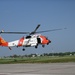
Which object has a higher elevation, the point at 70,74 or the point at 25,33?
the point at 25,33

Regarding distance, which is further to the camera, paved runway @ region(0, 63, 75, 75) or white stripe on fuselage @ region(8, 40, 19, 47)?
white stripe on fuselage @ region(8, 40, 19, 47)

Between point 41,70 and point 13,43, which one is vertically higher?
point 13,43

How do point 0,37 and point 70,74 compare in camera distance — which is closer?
point 70,74

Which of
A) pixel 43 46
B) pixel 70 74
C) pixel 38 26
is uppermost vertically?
pixel 38 26

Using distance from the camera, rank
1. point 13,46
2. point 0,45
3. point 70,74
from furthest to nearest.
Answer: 1. point 0,45
2. point 13,46
3. point 70,74

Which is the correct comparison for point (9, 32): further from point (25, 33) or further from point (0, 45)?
point (0, 45)

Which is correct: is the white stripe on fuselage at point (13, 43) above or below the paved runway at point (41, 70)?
above

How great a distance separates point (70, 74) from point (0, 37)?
67.7 metres

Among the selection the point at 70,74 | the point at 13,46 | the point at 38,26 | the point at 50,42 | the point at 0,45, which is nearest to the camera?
the point at 70,74

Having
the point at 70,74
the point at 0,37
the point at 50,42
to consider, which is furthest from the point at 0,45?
the point at 70,74

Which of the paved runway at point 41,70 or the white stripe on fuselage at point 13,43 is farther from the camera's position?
the white stripe on fuselage at point 13,43

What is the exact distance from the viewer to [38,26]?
6525 centimetres

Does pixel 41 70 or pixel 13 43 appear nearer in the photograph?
pixel 41 70

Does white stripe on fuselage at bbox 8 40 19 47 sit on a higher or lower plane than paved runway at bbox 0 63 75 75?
higher
